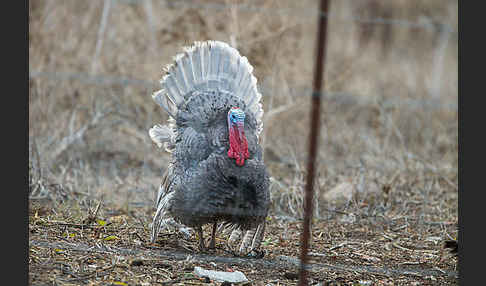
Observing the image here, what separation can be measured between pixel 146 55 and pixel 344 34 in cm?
579

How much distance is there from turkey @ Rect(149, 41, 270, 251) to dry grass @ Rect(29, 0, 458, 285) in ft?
1.61

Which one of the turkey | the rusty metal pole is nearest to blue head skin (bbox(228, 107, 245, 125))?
the turkey

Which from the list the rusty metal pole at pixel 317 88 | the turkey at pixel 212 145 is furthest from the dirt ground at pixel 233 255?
the rusty metal pole at pixel 317 88

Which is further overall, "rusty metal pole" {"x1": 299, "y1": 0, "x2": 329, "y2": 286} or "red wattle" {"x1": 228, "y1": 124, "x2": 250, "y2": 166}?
"red wattle" {"x1": 228, "y1": 124, "x2": 250, "y2": 166}

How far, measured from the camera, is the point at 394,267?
424cm

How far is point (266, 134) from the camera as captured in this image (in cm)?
729

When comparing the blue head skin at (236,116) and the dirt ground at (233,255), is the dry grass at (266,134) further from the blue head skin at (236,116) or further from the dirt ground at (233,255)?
the blue head skin at (236,116)

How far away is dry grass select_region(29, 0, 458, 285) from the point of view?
16.4 feet

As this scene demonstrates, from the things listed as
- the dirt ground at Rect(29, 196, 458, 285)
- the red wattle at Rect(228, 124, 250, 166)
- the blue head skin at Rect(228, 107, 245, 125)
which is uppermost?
the blue head skin at Rect(228, 107, 245, 125)

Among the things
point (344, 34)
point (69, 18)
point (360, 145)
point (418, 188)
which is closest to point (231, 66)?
point (418, 188)

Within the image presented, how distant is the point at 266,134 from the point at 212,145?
303 cm

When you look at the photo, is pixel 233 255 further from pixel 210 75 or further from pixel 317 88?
pixel 317 88

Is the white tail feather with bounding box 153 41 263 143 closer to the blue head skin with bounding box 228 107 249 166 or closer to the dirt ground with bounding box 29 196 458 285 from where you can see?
the blue head skin with bounding box 228 107 249 166

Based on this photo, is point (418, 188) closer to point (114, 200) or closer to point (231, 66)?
point (231, 66)
